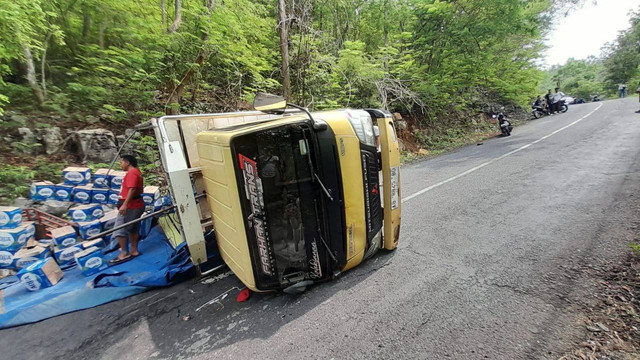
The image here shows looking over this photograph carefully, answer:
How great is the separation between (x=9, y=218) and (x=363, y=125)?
5.60m

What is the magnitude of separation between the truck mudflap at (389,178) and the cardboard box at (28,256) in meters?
4.96

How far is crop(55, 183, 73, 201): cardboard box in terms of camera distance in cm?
490

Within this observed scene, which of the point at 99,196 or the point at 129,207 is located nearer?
the point at 129,207

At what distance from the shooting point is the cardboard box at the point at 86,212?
15.0ft

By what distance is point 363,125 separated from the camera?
285 centimetres

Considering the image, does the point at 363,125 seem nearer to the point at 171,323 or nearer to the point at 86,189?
the point at 171,323

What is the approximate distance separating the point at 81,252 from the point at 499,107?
22.3m

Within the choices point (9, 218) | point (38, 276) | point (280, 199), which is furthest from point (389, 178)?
point (9, 218)

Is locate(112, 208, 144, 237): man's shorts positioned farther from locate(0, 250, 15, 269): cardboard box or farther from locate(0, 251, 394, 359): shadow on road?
locate(0, 250, 15, 269): cardboard box

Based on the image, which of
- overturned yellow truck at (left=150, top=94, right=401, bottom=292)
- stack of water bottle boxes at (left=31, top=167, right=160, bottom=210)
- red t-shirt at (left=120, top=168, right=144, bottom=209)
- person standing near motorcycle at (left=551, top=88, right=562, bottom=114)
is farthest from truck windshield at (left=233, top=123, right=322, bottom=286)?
person standing near motorcycle at (left=551, top=88, right=562, bottom=114)

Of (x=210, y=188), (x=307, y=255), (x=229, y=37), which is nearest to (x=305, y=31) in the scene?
(x=229, y=37)

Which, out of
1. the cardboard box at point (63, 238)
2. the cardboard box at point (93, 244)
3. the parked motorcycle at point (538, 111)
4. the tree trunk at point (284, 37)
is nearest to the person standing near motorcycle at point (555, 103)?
the parked motorcycle at point (538, 111)

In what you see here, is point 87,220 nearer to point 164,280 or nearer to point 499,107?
point 164,280

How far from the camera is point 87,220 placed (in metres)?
4.64
